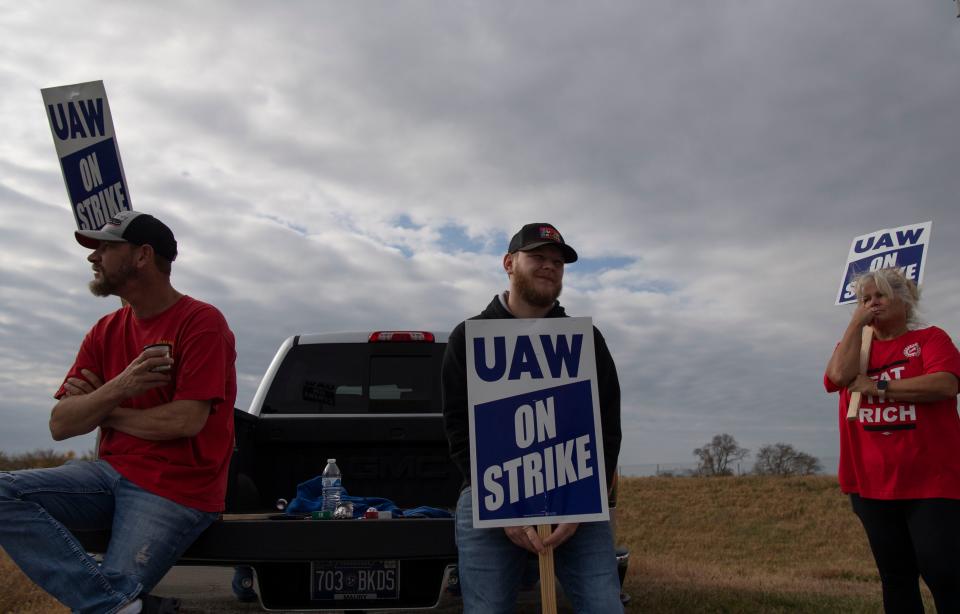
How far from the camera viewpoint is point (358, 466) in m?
Answer: 5.27

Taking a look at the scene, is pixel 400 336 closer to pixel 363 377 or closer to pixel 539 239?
pixel 363 377

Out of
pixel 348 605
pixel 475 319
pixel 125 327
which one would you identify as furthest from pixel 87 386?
pixel 475 319

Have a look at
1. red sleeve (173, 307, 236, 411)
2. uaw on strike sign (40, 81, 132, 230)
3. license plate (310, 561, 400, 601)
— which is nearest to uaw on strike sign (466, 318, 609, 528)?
license plate (310, 561, 400, 601)

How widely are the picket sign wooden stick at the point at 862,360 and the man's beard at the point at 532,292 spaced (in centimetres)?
200

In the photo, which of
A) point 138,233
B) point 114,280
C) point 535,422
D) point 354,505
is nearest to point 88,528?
point 114,280

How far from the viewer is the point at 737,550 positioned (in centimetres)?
1285

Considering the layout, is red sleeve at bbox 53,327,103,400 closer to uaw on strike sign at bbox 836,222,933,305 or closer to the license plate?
the license plate

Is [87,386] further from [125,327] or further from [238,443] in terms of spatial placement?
[238,443]

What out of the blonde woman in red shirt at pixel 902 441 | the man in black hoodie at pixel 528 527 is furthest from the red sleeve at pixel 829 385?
the man in black hoodie at pixel 528 527

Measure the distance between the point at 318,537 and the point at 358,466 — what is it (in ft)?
5.39

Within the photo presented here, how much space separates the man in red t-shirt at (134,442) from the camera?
3197mm

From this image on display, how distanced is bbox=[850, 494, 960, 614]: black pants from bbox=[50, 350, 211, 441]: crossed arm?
3.38 metres

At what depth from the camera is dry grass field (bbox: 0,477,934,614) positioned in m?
6.70

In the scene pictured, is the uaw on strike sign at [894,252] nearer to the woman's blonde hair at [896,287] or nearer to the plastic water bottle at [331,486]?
the woman's blonde hair at [896,287]
